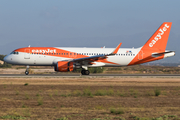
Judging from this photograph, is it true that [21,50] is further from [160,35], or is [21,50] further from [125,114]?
[125,114]

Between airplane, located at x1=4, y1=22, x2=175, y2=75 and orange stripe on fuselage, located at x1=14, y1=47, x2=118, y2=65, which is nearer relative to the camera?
airplane, located at x1=4, y1=22, x2=175, y2=75

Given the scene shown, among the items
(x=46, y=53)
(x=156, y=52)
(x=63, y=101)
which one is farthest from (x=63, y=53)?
(x=63, y=101)

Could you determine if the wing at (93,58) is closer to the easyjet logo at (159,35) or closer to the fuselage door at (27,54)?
the fuselage door at (27,54)

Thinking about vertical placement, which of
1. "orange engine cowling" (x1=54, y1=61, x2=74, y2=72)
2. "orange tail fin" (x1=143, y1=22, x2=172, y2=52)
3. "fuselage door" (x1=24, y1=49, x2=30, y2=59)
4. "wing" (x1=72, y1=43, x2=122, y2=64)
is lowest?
"orange engine cowling" (x1=54, y1=61, x2=74, y2=72)

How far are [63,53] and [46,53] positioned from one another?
92.1 inches

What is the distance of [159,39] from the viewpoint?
4038 centimetres

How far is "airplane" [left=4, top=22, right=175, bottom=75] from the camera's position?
36844 mm

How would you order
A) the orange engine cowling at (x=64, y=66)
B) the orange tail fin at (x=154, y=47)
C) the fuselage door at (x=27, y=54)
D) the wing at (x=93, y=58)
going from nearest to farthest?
the orange engine cowling at (x=64, y=66) < the wing at (x=93, y=58) < the fuselage door at (x=27, y=54) < the orange tail fin at (x=154, y=47)

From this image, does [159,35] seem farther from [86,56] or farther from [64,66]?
[64,66]

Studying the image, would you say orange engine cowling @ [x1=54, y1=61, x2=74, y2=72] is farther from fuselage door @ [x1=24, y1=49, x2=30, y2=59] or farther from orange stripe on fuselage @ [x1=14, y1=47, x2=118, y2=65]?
fuselage door @ [x1=24, y1=49, x2=30, y2=59]

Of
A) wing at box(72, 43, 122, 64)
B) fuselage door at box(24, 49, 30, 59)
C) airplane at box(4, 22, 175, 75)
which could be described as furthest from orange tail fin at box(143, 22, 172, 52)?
fuselage door at box(24, 49, 30, 59)

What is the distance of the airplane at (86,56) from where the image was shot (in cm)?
3684

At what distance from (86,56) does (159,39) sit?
1122 cm

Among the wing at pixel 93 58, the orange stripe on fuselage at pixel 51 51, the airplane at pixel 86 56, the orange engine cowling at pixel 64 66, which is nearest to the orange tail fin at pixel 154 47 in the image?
the airplane at pixel 86 56
